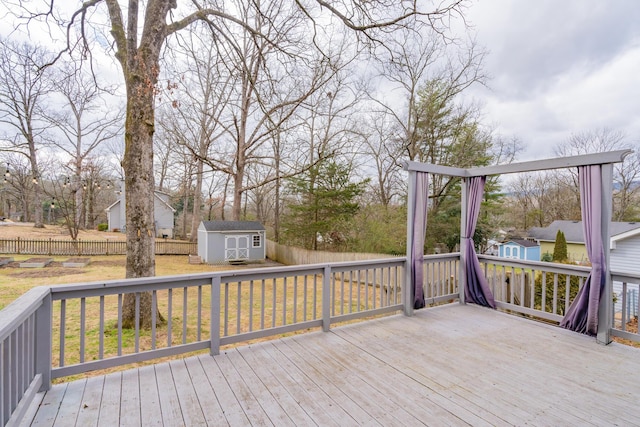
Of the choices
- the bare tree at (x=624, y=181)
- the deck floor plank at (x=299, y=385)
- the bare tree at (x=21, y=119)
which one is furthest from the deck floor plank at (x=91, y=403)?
the bare tree at (x=21, y=119)

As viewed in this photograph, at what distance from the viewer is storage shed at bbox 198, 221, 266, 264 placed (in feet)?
47.6

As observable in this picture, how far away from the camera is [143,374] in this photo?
256cm

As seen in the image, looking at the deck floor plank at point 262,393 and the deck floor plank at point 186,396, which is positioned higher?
the deck floor plank at point 186,396

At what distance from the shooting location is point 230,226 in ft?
49.3

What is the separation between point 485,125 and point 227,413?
488 inches

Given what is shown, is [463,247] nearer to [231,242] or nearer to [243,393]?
[243,393]

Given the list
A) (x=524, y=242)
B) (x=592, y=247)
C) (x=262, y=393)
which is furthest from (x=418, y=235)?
(x=524, y=242)

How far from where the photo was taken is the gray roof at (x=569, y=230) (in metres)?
8.49

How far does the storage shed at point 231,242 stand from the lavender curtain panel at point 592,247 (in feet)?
44.1

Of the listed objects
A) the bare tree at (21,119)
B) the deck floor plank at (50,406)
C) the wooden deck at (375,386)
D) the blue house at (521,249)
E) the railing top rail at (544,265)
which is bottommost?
the wooden deck at (375,386)

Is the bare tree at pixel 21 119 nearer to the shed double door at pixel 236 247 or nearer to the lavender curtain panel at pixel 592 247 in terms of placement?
the shed double door at pixel 236 247

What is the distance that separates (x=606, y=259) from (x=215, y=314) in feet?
13.3

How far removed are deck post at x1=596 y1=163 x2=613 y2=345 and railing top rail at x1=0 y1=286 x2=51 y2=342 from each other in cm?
478

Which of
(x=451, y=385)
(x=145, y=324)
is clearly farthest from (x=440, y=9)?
(x=145, y=324)
